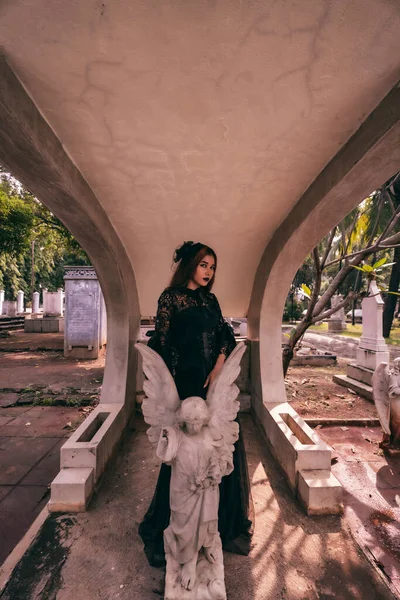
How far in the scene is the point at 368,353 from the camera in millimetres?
7664

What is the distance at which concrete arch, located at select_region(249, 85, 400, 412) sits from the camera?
2.06 meters

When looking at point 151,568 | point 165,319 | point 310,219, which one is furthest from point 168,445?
point 310,219

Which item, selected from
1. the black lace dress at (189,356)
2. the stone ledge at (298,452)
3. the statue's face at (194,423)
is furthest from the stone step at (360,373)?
the statue's face at (194,423)

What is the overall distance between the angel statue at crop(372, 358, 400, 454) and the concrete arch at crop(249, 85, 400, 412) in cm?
154

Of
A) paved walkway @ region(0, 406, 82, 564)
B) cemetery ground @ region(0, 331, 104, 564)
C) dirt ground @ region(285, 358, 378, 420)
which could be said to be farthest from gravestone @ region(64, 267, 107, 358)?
dirt ground @ region(285, 358, 378, 420)

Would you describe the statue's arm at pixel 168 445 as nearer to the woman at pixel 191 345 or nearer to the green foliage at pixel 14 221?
the woman at pixel 191 345

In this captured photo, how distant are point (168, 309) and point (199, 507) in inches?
53.1

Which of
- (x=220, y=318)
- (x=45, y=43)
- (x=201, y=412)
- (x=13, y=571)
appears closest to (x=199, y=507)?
(x=201, y=412)

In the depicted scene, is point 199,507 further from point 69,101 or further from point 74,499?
point 69,101

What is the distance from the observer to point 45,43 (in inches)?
63.3

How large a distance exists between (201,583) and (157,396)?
122cm

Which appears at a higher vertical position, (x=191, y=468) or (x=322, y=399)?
(x=191, y=468)

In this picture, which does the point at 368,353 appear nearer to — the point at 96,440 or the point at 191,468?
the point at 96,440

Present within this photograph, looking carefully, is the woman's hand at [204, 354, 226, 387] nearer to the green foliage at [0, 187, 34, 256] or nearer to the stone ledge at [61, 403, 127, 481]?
the stone ledge at [61, 403, 127, 481]
